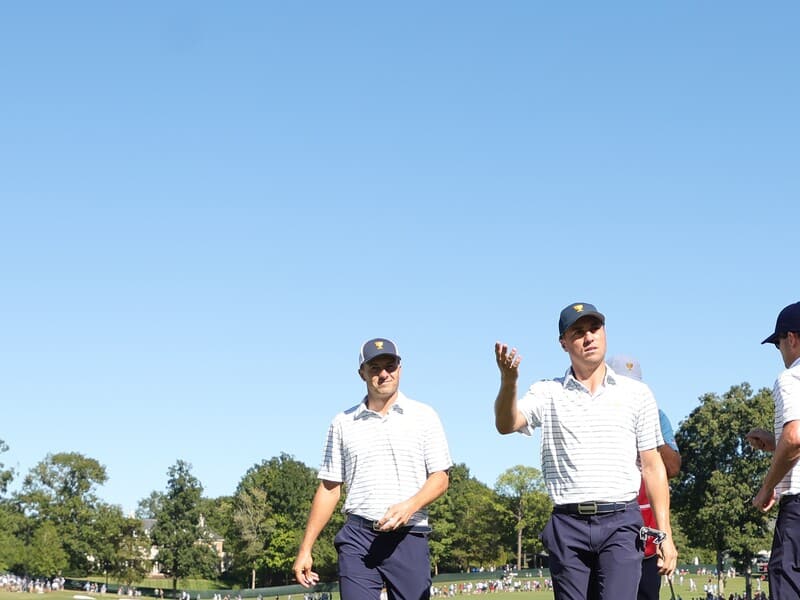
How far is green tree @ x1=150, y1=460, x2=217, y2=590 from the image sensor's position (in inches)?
5118

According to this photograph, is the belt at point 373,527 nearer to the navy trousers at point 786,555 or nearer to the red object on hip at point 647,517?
the red object on hip at point 647,517

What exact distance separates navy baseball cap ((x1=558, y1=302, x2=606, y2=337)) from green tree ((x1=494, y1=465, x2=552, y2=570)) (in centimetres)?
13465

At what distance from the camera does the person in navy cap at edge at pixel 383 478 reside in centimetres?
871

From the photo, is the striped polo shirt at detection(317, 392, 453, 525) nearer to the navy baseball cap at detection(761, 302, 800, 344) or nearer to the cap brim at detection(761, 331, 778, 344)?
the cap brim at detection(761, 331, 778, 344)

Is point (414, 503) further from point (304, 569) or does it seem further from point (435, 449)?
point (304, 569)

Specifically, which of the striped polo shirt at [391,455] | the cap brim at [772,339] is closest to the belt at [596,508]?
the striped polo shirt at [391,455]

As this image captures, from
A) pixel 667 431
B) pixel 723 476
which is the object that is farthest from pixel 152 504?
pixel 667 431

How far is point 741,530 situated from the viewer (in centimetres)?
7681

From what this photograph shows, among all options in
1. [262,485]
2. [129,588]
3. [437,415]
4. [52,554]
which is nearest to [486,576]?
[262,485]

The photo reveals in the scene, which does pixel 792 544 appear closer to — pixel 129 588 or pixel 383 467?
pixel 383 467

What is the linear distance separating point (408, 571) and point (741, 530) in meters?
73.6

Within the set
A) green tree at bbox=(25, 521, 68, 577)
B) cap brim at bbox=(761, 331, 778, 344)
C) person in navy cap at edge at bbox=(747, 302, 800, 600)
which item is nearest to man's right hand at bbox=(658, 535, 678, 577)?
person in navy cap at edge at bbox=(747, 302, 800, 600)

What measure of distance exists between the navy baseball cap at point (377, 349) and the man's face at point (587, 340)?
160cm

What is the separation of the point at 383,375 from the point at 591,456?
6.60 feet
